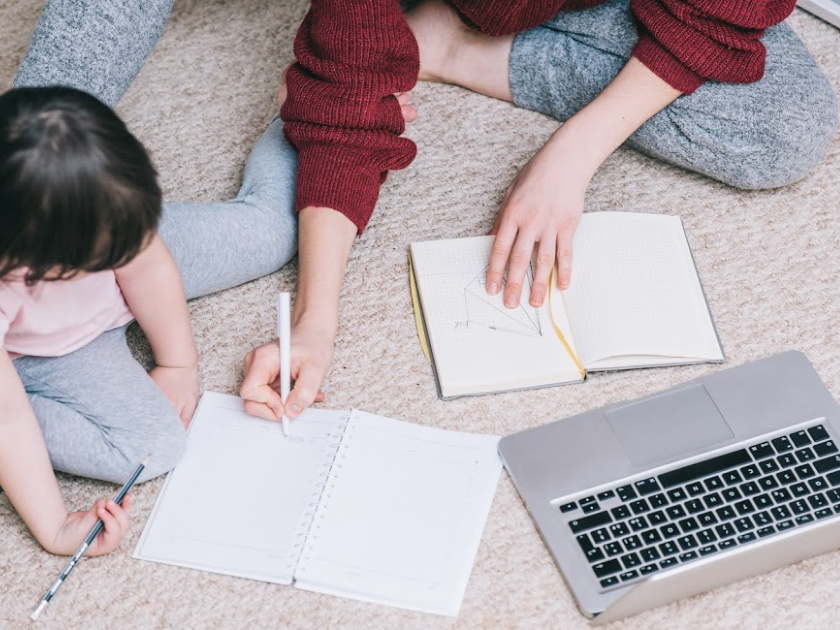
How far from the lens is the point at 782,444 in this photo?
82cm

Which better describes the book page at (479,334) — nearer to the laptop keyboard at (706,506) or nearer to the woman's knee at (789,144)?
the laptop keyboard at (706,506)

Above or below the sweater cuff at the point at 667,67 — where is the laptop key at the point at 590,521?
below

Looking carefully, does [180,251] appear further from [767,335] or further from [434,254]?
[767,335]

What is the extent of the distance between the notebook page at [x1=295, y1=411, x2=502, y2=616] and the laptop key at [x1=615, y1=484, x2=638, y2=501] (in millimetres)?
111

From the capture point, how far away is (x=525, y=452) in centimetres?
84

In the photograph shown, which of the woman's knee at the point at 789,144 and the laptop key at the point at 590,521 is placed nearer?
the laptop key at the point at 590,521

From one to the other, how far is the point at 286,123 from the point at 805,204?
0.60 m

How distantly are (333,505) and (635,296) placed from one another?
364mm

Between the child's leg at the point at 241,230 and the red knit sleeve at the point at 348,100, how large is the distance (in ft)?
0.12

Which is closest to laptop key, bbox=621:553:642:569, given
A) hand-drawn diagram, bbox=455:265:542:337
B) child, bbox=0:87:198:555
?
hand-drawn diagram, bbox=455:265:542:337

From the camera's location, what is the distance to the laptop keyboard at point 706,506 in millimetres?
769

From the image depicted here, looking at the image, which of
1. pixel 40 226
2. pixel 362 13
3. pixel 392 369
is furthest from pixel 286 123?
pixel 40 226

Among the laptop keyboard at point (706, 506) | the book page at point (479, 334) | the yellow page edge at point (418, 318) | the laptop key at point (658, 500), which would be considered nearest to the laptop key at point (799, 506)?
the laptop keyboard at point (706, 506)

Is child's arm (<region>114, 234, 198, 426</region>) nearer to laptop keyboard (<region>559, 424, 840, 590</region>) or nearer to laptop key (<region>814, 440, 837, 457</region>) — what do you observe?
laptop keyboard (<region>559, 424, 840, 590</region>)
